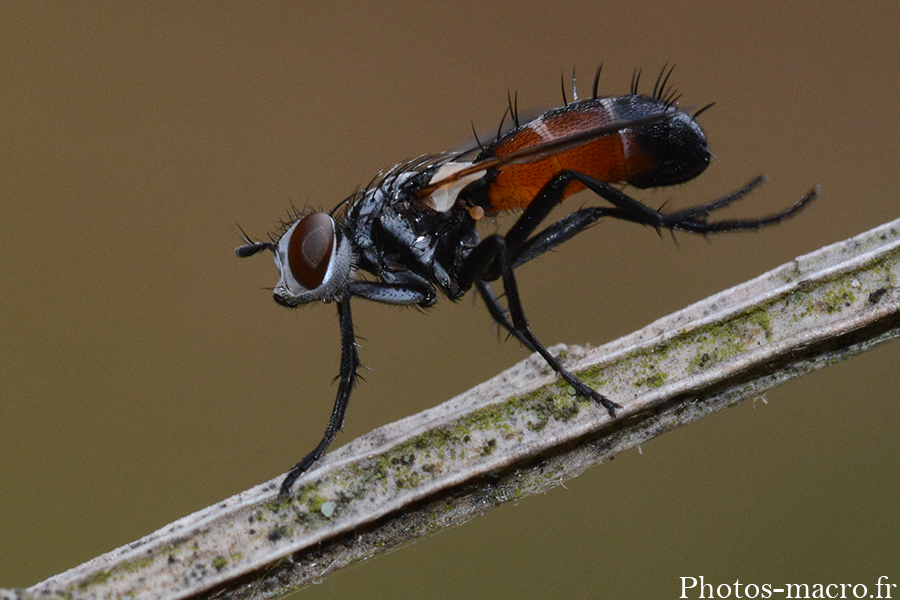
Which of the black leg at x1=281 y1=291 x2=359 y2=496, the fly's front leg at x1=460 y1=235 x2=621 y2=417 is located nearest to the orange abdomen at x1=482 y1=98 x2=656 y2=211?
the fly's front leg at x1=460 y1=235 x2=621 y2=417

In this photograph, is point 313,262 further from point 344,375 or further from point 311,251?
point 344,375

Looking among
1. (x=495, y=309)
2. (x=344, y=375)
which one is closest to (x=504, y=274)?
(x=495, y=309)

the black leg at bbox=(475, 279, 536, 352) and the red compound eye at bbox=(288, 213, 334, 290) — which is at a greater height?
the red compound eye at bbox=(288, 213, 334, 290)

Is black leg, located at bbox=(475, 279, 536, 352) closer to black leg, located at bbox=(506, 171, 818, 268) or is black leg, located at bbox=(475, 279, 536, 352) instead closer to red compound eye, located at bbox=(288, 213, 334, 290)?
black leg, located at bbox=(506, 171, 818, 268)

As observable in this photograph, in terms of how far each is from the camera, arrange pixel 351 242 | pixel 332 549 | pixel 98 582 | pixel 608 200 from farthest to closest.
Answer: pixel 351 242 < pixel 608 200 < pixel 332 549 < pixel 98 582

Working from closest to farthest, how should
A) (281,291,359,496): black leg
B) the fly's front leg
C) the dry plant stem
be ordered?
the dry plant stem, the fly's front leg, (281,291,359,496): black leg

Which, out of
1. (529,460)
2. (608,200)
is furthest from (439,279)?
(529,460)

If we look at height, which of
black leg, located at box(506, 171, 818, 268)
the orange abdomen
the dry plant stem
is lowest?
the dry plant stem

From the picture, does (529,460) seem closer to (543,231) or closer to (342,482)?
(342,482)

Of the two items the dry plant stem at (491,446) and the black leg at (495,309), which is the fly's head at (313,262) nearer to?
the black leg at (495,309)

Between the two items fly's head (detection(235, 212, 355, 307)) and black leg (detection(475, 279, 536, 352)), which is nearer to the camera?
black leg (detection(475, 279, 536, 352))
